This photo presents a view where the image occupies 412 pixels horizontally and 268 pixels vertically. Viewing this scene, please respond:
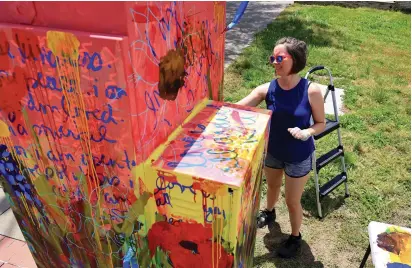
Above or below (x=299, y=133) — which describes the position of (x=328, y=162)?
below

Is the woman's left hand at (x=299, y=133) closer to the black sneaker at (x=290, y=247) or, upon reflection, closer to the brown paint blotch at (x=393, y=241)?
the brown paint blotch at (x=393, y=241)

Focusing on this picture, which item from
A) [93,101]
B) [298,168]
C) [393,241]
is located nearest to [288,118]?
[298,168]

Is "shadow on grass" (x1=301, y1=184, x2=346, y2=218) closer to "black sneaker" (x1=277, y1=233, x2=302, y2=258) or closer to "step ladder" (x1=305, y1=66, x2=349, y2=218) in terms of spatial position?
"step ladder" (x1=305, y1=66, x2=349, y2=218)

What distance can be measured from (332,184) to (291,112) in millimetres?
1441

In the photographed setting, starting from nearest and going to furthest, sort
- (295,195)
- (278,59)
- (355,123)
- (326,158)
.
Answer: (278,59), (295,195), (326,158), (355,123)

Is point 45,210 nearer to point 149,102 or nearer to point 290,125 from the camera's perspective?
point 149,102

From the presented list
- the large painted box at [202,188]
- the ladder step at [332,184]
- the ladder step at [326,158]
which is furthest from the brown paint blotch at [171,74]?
the ladder step at [332,184]

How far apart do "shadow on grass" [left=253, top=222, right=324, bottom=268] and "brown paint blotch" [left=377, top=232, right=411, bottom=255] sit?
768 millimetres

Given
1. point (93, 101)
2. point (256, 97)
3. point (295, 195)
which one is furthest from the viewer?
point (295, 195)

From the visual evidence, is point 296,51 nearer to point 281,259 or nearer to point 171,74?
point 171,74

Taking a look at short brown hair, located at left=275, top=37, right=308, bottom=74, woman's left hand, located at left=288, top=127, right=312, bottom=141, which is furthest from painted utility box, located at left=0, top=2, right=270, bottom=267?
short brown hair, located at left=275, top=37, right=308, bottom=74

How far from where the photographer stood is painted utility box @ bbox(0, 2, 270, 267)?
131 centimetres

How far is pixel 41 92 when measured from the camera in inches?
59.2

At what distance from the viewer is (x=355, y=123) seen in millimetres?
4723
